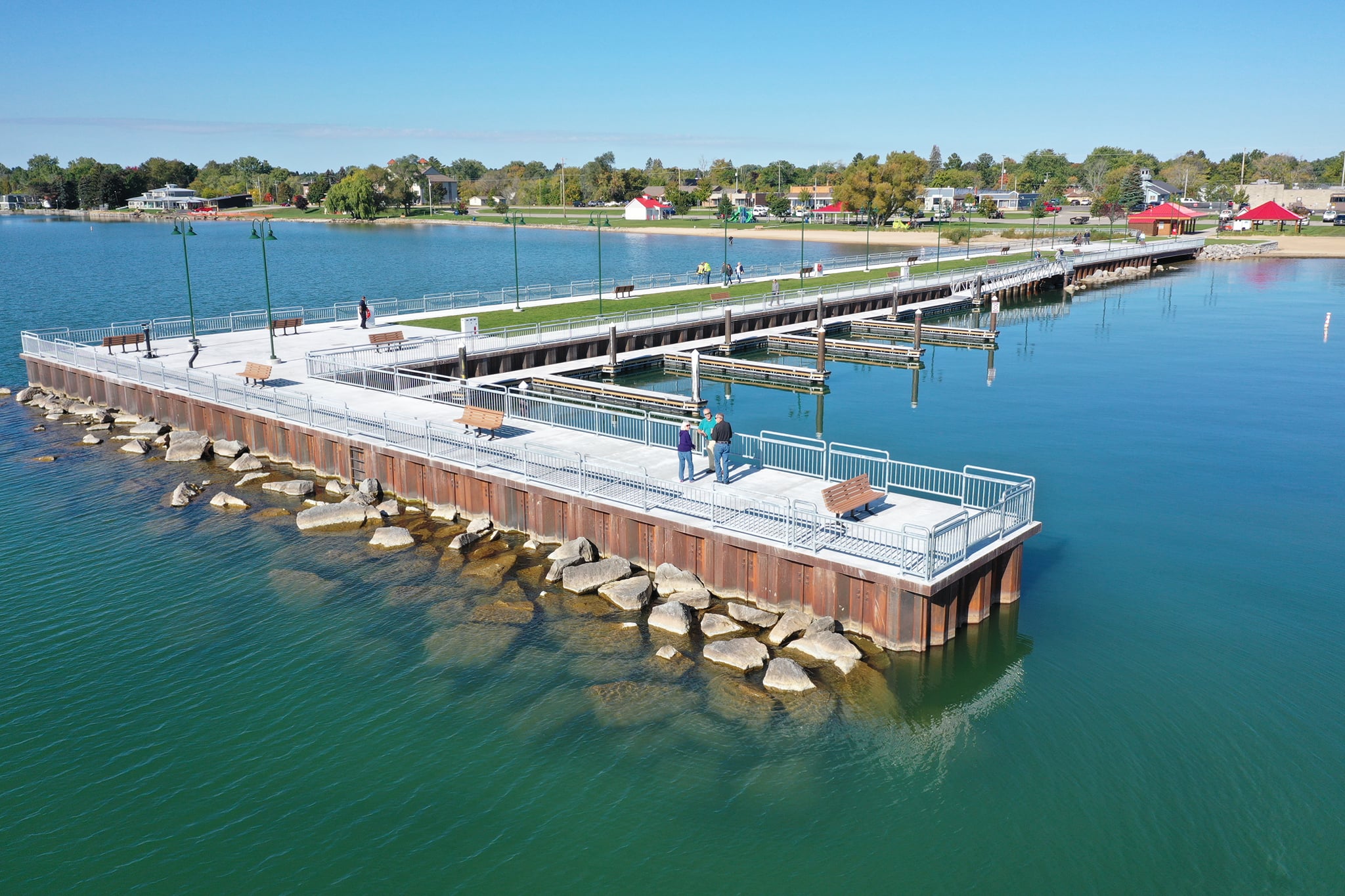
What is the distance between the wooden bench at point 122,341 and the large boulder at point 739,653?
33.9 meters

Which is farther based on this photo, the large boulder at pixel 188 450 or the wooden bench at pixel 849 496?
the large boulder at pixel 188 450

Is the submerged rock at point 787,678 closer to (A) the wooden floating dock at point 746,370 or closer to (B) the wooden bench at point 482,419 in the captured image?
(B) the wooden bench at point 482,419

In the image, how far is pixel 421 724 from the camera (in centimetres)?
1830

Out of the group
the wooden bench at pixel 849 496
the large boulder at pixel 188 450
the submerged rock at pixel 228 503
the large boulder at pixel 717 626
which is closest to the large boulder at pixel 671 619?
the large boulder at pixel 717 626

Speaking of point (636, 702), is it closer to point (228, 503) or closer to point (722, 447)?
point (722, 447)

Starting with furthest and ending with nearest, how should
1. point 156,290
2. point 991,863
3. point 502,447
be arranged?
point 156,290 → point 502,447 → point 991,863

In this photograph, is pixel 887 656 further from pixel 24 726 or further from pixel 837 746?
pixel 24 726

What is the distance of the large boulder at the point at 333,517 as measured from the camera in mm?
27823

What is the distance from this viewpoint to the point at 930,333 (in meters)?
62.3

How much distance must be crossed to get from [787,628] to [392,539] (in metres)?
11.5

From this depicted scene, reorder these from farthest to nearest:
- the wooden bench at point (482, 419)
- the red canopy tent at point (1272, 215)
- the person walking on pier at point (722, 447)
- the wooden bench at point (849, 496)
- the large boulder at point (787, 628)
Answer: the red canopy tent at point (1272, 215), the wooden bench at point (482, 419), the person walking on pier at point (722, 447), the wooden bench at point (849, 496), the large boulder at point (787, 628)

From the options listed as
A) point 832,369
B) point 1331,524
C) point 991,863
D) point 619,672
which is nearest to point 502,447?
point 619,672

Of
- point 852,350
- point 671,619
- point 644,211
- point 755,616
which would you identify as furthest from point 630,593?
point 644,211

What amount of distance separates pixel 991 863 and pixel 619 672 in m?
7.91
